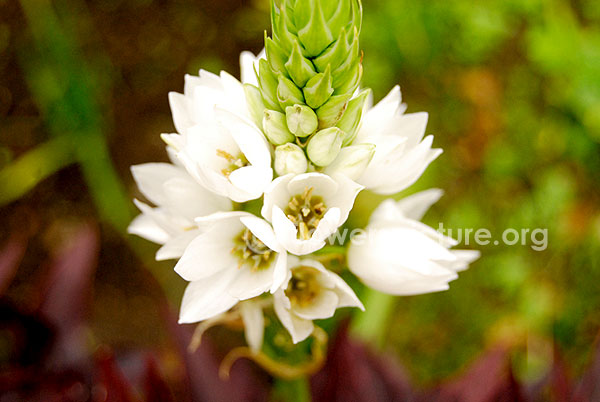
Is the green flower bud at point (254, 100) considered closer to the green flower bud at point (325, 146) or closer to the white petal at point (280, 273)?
the green flower bud at point (325, 146)

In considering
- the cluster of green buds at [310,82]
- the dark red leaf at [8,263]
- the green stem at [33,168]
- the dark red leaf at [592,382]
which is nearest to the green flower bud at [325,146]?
the cluster of green buds at [310,82]

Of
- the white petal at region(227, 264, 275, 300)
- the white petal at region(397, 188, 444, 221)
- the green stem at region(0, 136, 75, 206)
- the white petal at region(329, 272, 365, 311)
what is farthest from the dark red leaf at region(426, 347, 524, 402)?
the green stem at region(0, 136, 75, 206)

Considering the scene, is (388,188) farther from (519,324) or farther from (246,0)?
(246,0)

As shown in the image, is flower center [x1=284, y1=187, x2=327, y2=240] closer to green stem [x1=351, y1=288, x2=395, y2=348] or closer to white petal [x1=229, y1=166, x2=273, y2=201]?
white petal [x1=229, y1=166, x2=273, y2=201]

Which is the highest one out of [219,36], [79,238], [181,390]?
[219,36]

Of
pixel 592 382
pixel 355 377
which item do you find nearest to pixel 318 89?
pixel 355 377

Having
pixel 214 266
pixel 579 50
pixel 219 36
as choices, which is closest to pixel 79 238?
pixel 214 266

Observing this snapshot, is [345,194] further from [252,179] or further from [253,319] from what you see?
[253,319]
